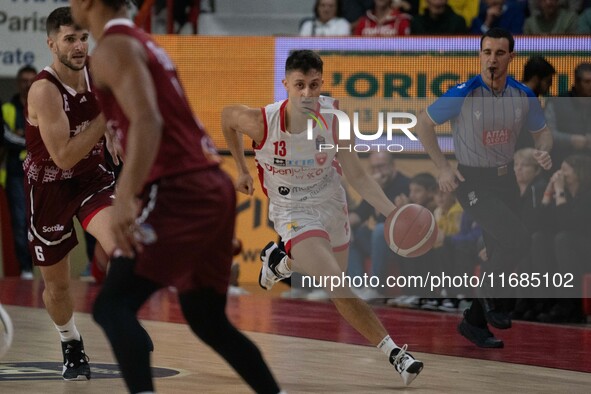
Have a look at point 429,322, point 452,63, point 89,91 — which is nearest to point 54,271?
point 89,91

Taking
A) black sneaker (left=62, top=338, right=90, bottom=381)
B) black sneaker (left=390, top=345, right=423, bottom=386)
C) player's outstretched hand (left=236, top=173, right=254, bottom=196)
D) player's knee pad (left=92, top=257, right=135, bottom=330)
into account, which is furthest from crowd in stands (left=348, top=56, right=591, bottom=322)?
player's knee pad (left=92, top=257, right=135, bottom=330)

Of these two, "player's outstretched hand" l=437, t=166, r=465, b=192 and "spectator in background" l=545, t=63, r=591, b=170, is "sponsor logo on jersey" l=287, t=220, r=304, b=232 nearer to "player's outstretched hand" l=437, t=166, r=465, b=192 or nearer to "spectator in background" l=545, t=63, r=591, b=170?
"player's outstretched hand" l=437, t=166, r=465, b=192

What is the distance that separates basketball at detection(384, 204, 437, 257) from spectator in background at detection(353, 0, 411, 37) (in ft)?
15.4

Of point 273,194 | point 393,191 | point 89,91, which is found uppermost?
point 89,91

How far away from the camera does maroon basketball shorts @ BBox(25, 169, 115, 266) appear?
6988 mm

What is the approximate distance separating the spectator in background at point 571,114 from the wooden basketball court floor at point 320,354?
5.46 ft

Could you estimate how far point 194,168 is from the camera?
15.3 ft

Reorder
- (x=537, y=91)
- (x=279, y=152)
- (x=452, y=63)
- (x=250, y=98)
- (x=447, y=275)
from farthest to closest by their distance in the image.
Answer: (x=250, y=98) < (x=452, y=63) < (x=447, y=275) < (x=537, y=91) < (x=279, y=152)

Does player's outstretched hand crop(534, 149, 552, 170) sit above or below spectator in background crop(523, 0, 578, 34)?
below

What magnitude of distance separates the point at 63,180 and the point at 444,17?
22.2 ft

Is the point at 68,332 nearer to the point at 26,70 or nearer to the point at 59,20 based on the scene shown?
the point at 59,20

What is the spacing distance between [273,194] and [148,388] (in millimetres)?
3460

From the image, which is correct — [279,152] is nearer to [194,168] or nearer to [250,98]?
[194,168]

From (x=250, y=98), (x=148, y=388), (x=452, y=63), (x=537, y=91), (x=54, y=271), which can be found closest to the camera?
(x=148, y=388)
